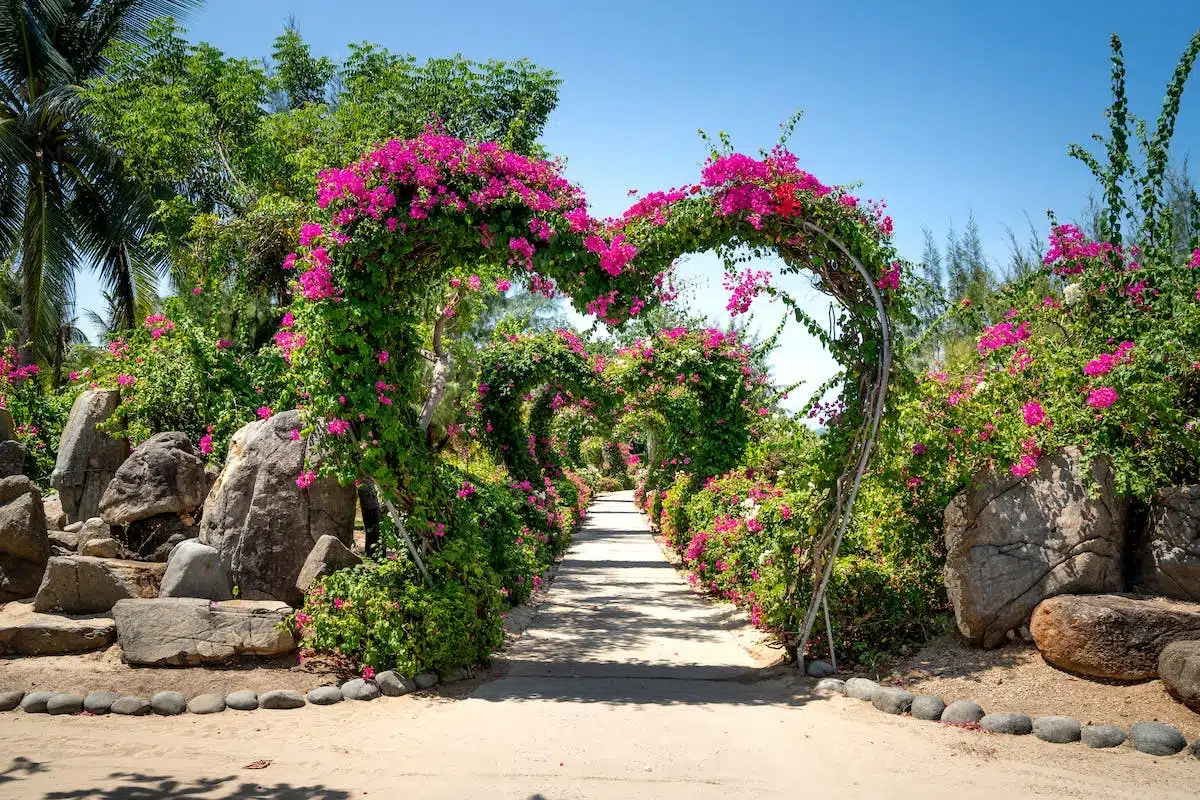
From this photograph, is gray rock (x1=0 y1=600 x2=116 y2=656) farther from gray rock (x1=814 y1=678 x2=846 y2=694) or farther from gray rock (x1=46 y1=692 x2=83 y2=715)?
gray rock (x1=814 y1=678 x2=846 y2=694)

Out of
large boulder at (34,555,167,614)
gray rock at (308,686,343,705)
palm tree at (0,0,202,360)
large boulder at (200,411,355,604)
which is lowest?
gray rock at (308,686,343,705)

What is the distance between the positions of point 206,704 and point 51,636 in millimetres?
1966

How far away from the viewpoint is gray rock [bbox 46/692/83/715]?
18.0ft

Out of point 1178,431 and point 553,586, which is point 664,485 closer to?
point 553,586

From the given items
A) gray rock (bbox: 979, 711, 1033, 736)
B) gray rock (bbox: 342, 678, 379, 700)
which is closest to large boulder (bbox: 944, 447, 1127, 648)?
gray rock (bbox: 979, 711, 1033, 736)

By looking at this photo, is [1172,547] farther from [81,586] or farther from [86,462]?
[86,462]

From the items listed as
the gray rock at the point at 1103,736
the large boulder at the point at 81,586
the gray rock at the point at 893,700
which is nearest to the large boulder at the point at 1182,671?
the gray rock at the point at 1103,736

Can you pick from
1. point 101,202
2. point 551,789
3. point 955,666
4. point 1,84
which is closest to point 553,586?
point 955,666

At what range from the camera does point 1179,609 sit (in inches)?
216

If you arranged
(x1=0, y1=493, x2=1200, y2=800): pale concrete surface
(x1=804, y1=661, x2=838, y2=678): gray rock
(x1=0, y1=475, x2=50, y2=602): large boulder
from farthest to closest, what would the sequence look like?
(x1=0, y1=475, x2=50, y2=602): large boulder → (x1=804, y1=661, x2=838, y2=678): gray rock → (x1=0, y1=493, x2=1200, y2=800): pale concrete surface

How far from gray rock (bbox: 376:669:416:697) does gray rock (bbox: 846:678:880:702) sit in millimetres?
3230

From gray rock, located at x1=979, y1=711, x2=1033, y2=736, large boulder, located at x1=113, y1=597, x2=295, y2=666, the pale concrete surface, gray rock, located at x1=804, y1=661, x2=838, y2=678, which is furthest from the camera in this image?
gray rock, located at x1=804, y1=661, x2=838, y2=678

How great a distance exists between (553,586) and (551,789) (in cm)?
730

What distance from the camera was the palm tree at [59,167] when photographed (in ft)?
51.1
